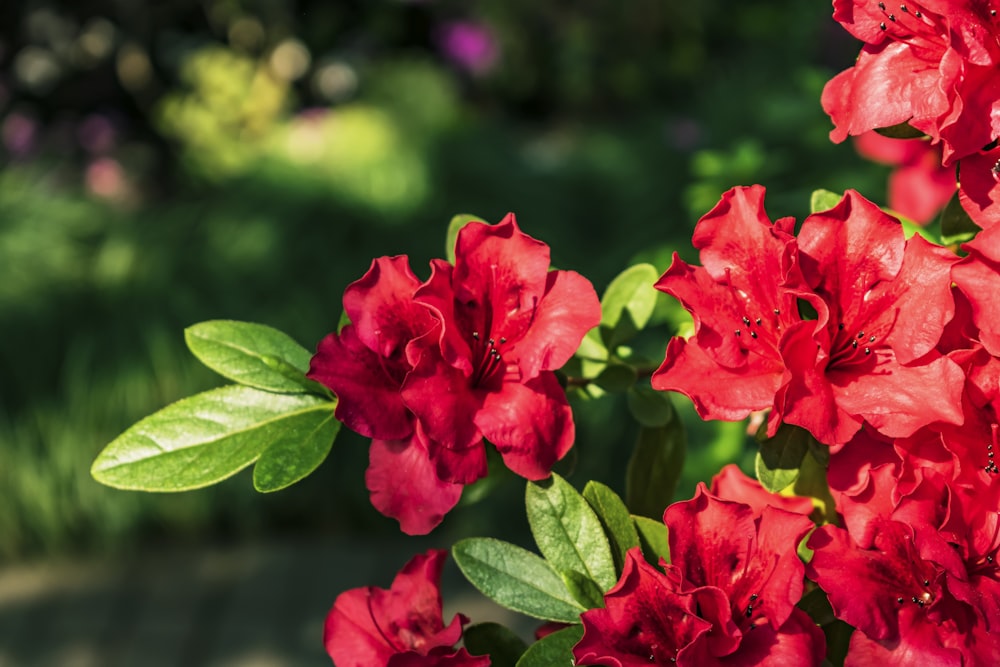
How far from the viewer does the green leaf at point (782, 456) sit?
630 mm

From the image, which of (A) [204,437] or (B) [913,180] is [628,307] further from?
(B) [913,180]

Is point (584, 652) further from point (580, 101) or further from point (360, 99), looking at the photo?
point (580, 101)

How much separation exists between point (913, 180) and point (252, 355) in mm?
835

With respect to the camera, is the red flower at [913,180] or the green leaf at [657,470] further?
the red flower at [913,180]

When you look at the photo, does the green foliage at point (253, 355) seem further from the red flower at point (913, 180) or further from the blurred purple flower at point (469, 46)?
the blurred purple flower at point (469, 46)

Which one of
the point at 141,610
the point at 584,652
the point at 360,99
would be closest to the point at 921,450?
the point at 584,652

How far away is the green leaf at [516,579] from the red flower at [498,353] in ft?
0.18

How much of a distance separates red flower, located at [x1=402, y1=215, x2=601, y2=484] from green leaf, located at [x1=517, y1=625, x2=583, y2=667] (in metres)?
0.08

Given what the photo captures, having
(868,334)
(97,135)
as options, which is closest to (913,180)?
(868,334)

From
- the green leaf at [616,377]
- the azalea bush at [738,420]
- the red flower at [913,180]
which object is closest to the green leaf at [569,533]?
the azalea bush at [738,420]

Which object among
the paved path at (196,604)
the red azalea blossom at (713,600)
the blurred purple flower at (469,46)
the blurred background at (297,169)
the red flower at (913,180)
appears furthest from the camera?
the blurred purple flower at (469,46)

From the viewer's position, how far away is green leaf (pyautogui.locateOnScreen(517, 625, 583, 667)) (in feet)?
1.97

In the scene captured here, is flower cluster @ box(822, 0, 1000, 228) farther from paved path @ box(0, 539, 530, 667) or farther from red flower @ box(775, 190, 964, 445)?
paved path @ box(0, 539, 530, 667)

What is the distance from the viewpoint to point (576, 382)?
74 centimetres
